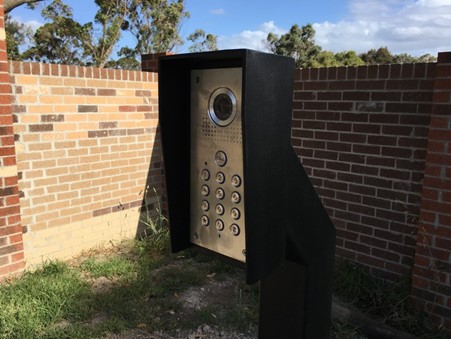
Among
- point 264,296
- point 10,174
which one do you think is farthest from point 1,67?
point 264,296

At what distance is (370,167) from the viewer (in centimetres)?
337

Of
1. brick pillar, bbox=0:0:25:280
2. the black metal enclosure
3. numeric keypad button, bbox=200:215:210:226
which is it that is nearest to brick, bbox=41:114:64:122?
brick pillar, bbox=0:0:25:280

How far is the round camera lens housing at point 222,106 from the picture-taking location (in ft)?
4.86

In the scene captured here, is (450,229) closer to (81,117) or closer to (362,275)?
(362,275)

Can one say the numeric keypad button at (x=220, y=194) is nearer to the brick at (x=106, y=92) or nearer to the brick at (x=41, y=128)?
the brick at (x=41, y=128)

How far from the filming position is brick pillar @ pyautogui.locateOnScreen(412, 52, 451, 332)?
2.72m

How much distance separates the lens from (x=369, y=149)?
3361 millimetres

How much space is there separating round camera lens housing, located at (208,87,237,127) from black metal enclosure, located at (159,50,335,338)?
0.18 ft

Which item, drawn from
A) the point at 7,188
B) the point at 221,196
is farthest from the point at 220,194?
the point at 7,188

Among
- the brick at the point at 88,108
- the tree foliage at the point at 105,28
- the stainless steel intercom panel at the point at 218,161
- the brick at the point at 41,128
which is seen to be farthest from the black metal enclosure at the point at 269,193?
the tree foliage at the point at 105,28

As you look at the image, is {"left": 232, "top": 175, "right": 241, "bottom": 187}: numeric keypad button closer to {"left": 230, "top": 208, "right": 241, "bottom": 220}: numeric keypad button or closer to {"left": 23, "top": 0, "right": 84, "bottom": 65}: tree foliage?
{"left": 230, "top": 208, "right": 241, "bottom": 220}: numeric keypad button

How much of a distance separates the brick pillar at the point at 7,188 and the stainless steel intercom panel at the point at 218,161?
2364 mm

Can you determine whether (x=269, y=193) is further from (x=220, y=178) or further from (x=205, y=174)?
(x=205, y=174)

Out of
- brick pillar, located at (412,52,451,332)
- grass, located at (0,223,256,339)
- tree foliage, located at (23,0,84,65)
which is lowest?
grass, located at (0,223,256,339)
